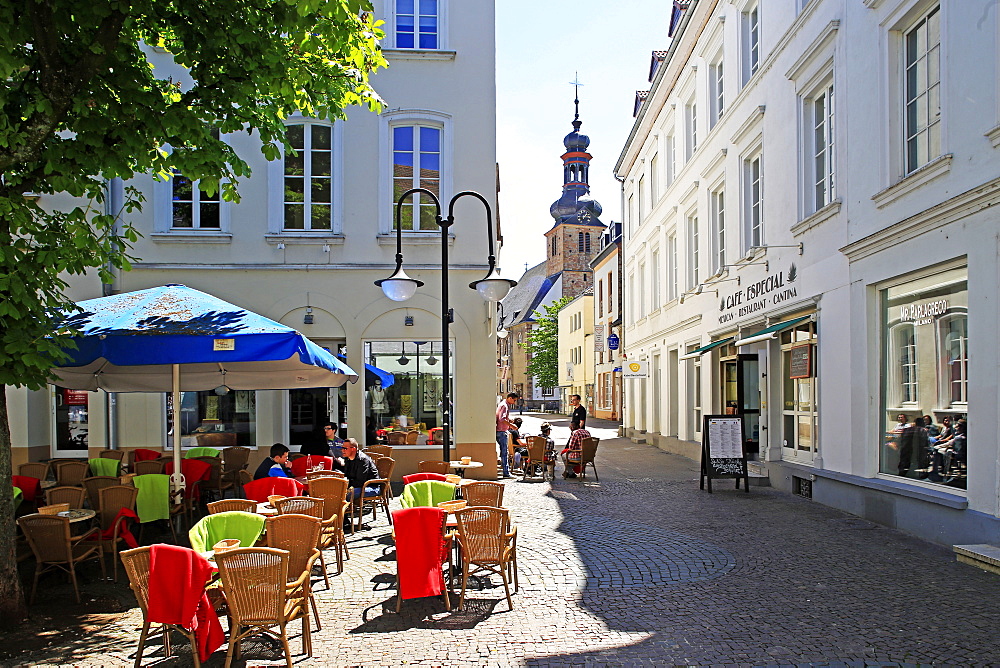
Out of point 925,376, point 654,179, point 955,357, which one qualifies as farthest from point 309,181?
point 654,179

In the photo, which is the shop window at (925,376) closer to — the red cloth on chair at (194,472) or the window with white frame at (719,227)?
the window with white frame at (719,227)

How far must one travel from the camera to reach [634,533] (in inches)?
396

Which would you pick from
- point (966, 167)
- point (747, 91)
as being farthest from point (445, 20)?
point (966, 167)

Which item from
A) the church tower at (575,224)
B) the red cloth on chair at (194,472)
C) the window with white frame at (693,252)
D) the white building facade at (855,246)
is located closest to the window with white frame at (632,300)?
the window with white frame at (693,252)

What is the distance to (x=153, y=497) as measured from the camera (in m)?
9.16

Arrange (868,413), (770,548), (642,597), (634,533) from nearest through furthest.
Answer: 1. (642,597)
2. (770,548)
3. (634,533)
4. (868,413)

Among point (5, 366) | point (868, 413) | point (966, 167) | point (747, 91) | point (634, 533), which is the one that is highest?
point (747, 91)

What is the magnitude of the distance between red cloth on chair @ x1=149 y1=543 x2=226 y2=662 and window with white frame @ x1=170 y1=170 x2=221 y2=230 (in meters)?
10.6

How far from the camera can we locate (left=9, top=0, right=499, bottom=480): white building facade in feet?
48.1

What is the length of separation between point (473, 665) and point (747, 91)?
14.0 m

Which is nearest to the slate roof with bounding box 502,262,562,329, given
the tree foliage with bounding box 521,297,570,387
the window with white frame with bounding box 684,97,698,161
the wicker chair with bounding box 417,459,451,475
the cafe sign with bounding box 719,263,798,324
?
the tree foliage with bounding box 521,297,570,387

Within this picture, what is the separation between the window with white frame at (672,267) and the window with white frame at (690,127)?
103 inches

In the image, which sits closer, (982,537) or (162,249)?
(982,537)

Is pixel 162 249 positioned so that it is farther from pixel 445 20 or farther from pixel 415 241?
pixel 445 20
